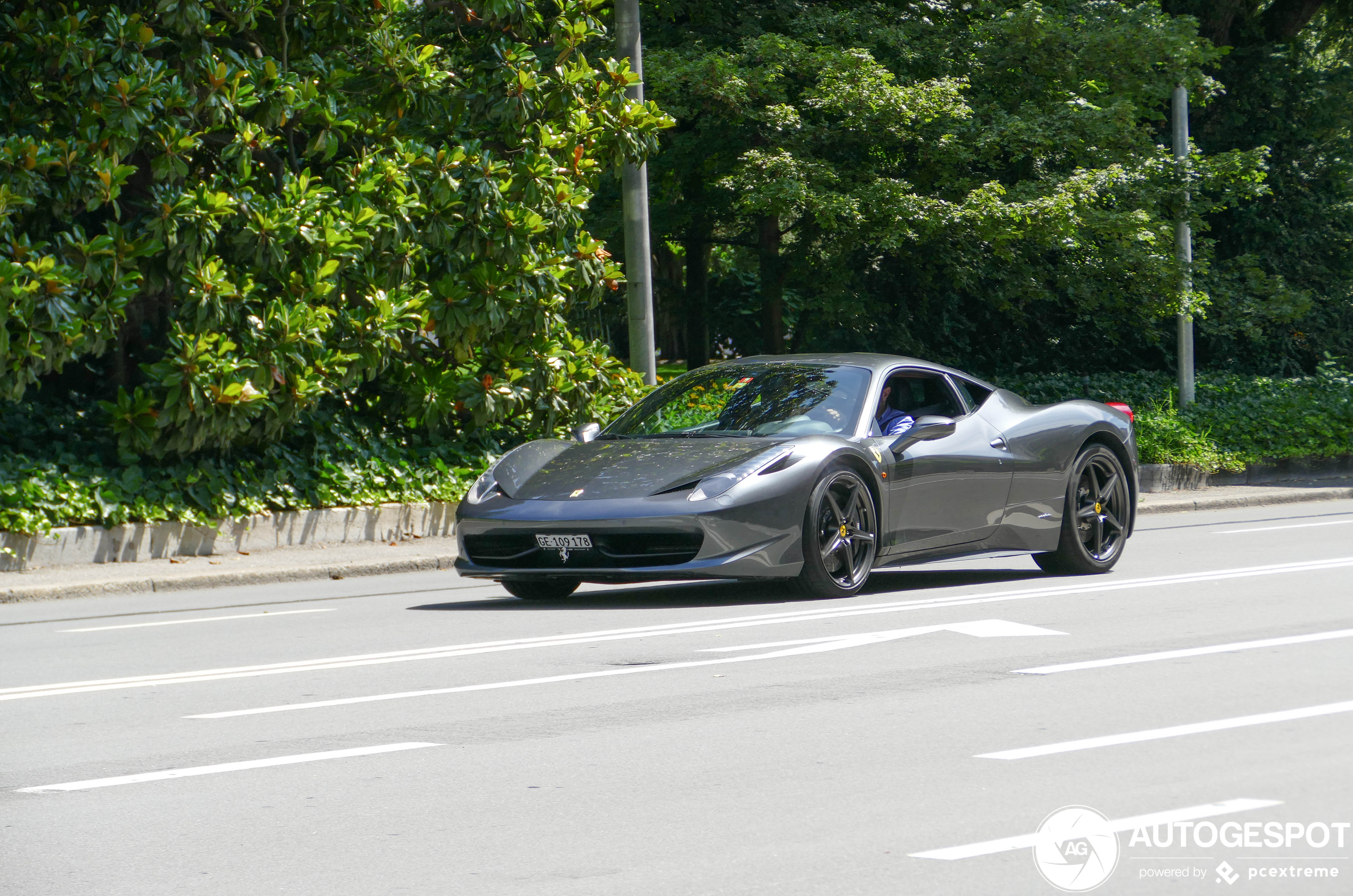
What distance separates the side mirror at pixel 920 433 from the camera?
32.7 ft

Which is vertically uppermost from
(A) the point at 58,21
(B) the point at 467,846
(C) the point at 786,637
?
(A) the point at 58,21

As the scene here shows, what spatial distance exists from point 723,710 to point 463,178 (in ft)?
32.5

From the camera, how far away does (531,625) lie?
29.2 feet

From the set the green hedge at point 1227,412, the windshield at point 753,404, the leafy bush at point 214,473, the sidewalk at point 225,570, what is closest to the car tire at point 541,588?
the windshield at point 753,404

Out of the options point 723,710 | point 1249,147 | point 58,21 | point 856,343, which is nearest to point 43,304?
point 58,21

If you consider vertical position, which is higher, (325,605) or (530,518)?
(530,518)

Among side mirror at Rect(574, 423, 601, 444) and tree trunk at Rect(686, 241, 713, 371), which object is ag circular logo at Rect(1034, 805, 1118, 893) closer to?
side mirror at Rect(574, 423, 601, 444)

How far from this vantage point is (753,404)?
10312mm

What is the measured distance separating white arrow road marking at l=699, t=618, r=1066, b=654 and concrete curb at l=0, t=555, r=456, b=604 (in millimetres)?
5160

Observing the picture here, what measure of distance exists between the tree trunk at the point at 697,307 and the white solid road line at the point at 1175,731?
69.6 feet

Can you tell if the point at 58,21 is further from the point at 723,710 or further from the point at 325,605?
the point at 723,710

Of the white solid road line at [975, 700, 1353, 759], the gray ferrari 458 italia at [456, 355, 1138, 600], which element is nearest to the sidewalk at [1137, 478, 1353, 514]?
the gray ferrari 458 italia at [456, 355, 1138, 600]

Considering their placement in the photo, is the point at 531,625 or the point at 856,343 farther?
the point at 856,343

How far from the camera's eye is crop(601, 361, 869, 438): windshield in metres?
10.1
